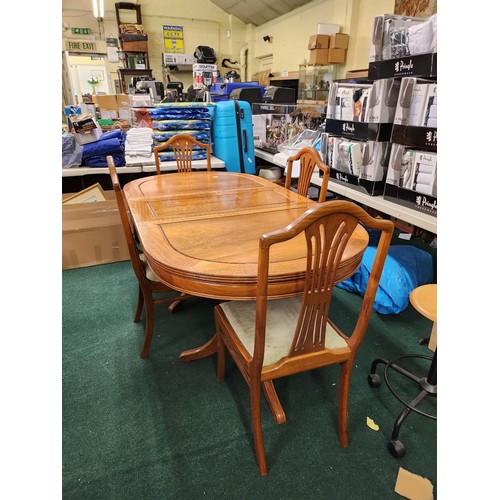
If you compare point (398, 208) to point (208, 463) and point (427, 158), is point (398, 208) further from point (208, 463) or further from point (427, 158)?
point (208, 463)

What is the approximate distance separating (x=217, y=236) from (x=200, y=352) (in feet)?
2.38

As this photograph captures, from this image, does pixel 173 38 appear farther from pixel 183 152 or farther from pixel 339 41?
pixel 183 152

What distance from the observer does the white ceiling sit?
6520 mm

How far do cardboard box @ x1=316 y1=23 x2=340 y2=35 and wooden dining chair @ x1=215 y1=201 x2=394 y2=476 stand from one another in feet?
17.7

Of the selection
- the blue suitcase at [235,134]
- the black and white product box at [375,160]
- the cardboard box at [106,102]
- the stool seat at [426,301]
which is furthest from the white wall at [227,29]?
the stool seat at [426,301]

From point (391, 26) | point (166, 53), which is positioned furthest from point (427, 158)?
point (166, 53)

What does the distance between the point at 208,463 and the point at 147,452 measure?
0.82 feet

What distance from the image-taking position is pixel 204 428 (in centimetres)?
141

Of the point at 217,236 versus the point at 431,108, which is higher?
the point at 431,108

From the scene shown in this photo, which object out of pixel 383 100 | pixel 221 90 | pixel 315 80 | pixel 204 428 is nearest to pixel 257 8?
pixel 315 80

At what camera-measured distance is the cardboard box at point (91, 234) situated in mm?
2633

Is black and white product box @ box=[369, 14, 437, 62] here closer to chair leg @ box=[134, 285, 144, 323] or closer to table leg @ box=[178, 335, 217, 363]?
table leg @ box=[178, 335, 217, 363]

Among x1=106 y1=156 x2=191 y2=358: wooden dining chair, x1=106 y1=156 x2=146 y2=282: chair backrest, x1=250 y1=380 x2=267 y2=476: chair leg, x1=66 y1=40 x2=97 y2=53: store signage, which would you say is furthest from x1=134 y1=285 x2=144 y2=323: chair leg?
x1=66 y1=40 x2=97 y2=53: store signage

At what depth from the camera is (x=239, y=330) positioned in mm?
1253
